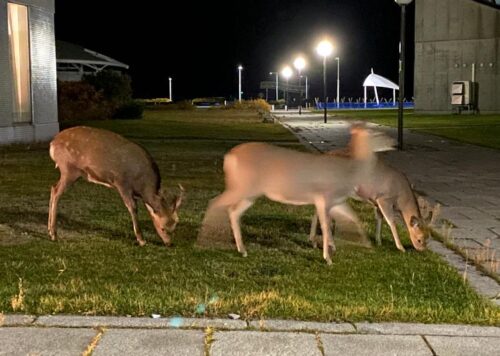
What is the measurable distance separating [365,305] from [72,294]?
2.41 metres

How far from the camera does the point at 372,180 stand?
7.67 meters

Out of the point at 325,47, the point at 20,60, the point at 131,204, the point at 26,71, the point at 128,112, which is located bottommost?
the point at 131,204

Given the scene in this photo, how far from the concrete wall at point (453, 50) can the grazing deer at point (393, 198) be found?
49183mm

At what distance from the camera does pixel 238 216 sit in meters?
7.63

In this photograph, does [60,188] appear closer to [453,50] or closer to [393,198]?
[393,198]

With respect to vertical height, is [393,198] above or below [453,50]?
below

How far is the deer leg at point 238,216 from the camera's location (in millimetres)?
7479

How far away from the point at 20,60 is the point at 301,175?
18.2m

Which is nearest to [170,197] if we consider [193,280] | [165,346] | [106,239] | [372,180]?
[106,239]

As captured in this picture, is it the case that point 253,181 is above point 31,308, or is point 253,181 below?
above

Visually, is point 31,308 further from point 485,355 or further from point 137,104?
point 137,104

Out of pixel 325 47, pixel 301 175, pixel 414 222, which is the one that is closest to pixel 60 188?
pixel 301 175

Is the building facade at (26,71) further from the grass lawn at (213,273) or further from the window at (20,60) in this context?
the grass lawn at (213,273)

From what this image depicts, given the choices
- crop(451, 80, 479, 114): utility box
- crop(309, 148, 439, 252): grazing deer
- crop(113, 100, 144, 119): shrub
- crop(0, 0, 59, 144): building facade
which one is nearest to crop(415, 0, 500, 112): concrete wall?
crop(451, 80, 479, 114): utility box
